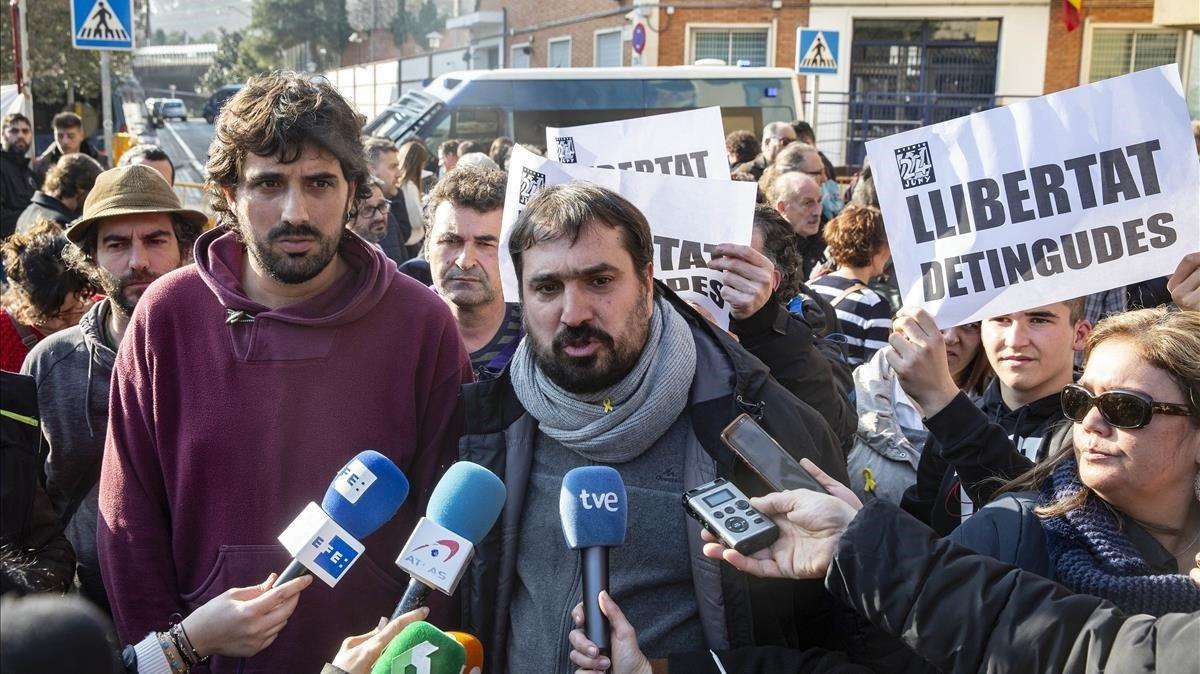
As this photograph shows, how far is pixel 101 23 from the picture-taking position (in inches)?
410

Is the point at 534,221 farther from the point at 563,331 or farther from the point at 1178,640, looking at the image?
the point at 1178,640

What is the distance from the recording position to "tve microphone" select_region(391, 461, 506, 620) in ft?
7.19

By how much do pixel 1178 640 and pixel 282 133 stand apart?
235cm

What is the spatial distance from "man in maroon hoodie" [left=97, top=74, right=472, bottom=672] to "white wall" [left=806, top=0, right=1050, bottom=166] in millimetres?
22390

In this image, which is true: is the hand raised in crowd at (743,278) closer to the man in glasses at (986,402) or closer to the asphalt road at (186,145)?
the man in glasses at (986,402)

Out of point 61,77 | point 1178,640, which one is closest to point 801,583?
point 1178,640

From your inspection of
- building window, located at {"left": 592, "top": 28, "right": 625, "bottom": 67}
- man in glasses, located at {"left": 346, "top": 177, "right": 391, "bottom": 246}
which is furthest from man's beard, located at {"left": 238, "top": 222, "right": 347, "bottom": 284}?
building window, located at {"left": 592, "top": 28, "right": 625, "bottom": 67}

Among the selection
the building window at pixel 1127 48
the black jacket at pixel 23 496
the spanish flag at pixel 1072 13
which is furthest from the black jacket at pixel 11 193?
the building window at pixel 1127 48

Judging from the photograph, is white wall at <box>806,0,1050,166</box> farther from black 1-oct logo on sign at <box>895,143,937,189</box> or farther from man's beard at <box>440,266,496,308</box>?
black 1-oct logo on sign at <box>895,143,937,189</box>

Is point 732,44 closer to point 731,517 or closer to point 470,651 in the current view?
point 731,517

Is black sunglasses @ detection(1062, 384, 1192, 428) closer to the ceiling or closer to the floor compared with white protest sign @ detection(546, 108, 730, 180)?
closer to the floor

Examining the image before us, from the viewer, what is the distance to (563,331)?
2.82 m

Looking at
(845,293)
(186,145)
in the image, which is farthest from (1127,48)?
(186,145)

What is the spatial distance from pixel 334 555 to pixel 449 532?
23 centimetres
